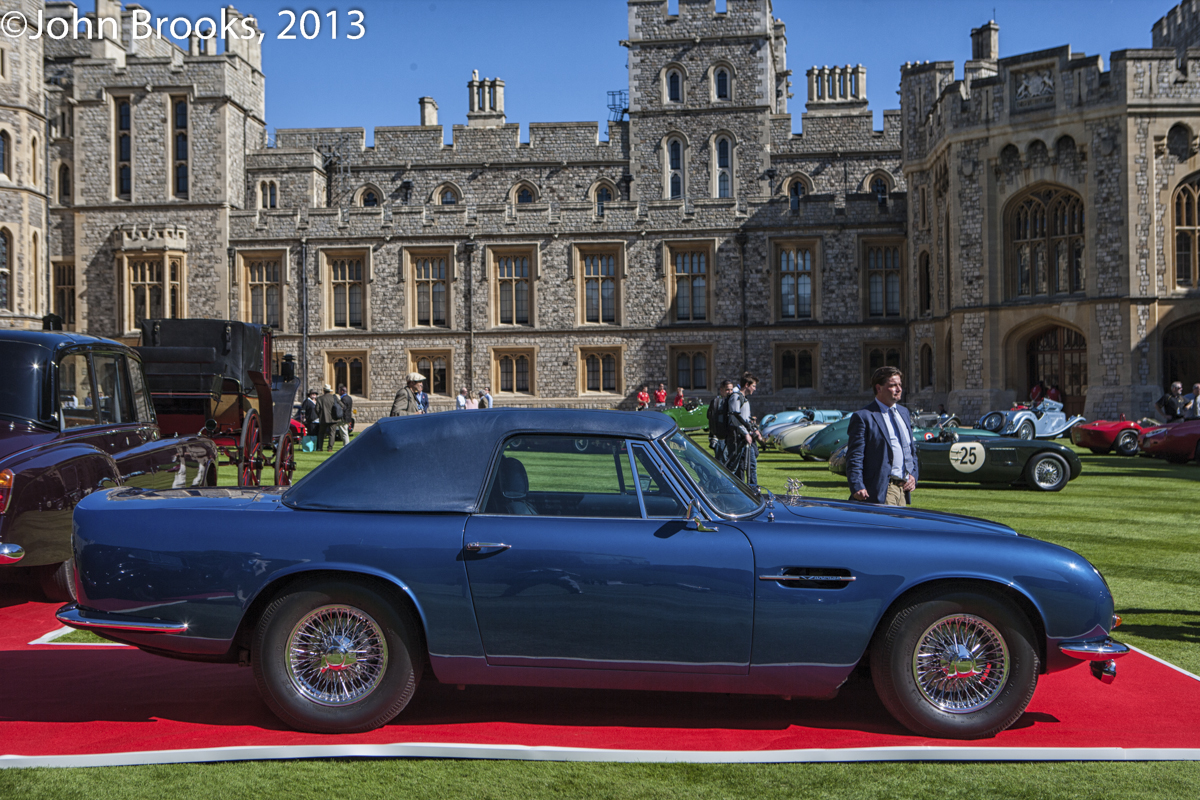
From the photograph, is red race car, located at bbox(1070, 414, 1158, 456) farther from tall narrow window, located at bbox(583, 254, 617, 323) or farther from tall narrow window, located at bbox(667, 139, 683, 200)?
tall narrow window, located at bbox(667, 139, 683, 200)

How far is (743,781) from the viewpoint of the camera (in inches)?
146

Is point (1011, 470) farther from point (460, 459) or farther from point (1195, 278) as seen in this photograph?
point (1195, 278)

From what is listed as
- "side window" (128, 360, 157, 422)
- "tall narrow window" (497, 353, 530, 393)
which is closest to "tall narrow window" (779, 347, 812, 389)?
"tall narrow window" (497, 353, 530, 393)

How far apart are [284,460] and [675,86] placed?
27.6 m

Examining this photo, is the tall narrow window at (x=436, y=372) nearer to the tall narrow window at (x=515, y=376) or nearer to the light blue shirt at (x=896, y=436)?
the tall narrow window at (x=515, y=376)

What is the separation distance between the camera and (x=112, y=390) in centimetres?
776

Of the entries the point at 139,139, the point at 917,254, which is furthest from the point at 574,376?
the point at 139,139

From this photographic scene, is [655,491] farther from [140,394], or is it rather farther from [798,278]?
[798,278]

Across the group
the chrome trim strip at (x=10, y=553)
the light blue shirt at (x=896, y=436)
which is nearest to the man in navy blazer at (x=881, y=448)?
the light blue shirt at (x=896, y=436)

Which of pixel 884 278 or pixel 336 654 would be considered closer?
pixel 336 654

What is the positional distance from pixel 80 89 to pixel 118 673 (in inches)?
1453

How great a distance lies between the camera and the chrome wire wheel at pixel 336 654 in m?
4.25

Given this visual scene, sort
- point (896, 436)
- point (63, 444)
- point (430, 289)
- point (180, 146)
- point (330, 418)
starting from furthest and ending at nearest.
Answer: point (180, 146) → point (430, 289) → point (330, 418) → point (896, 436) → point (63, 444)

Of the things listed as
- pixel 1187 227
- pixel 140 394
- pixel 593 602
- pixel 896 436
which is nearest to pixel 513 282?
pixel 1187 227
